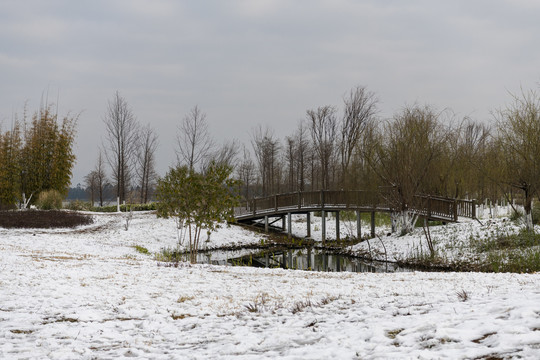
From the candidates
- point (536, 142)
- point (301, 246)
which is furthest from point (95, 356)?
point (301, 246)

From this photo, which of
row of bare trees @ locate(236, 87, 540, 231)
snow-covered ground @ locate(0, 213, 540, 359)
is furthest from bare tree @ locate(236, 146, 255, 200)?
snow-covered ground @ locate(0, 213, 540, 359)

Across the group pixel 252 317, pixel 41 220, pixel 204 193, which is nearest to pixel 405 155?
pixel 204 193

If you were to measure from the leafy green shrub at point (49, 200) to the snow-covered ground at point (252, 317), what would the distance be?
23244 mm

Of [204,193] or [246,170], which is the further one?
[246,170]

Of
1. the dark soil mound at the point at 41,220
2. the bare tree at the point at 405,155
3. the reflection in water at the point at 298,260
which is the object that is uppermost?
the bare tree at the point at 405,155

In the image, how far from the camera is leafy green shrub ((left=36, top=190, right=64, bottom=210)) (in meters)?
31.3

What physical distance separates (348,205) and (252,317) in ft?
66.3

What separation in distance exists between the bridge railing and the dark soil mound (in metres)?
10.4

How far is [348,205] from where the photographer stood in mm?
25984

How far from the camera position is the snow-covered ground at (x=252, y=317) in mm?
4570

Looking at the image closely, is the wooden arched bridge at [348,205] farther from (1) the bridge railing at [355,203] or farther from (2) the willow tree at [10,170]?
(2) the willow tree at [10,170]

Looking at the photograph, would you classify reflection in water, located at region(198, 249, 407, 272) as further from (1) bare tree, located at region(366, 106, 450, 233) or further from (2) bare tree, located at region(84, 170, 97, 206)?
(2) bare tree, located at region(84, 170, 97, 206)

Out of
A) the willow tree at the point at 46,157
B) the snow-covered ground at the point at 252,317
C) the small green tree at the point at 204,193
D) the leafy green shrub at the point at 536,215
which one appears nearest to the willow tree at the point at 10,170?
the willow tree at the point at 46,157

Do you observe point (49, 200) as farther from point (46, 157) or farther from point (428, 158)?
point (428, 158)
